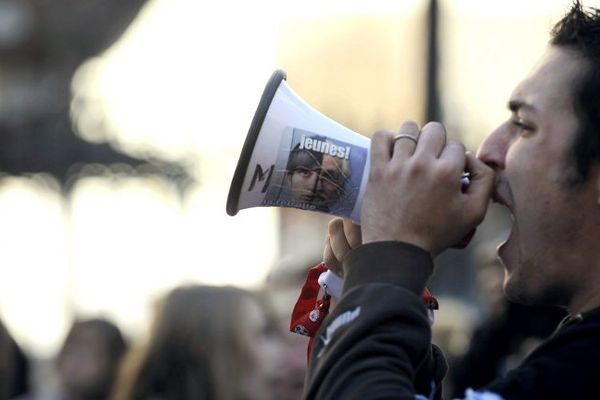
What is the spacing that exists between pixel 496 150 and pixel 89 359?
395 centimetres

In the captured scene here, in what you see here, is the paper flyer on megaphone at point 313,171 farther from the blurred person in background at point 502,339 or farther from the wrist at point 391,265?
the blurred person in background at point 502,339

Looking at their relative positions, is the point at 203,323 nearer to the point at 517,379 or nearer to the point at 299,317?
the point at 299,317

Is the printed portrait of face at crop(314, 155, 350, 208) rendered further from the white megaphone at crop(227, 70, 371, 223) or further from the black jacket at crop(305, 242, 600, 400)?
the black jacket at crop(305, 242, 600, 400)

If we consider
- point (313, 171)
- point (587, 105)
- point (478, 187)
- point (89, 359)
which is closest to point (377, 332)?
point (478, 187)

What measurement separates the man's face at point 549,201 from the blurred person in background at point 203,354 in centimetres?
227

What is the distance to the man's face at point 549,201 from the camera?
264 cm

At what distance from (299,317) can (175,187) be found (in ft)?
43.2

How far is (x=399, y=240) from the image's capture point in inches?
101

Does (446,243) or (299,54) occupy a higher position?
(446,243)

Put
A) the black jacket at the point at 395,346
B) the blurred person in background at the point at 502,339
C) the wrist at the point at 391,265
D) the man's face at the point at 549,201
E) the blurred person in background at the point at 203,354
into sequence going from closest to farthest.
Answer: the black jacket at the point at 395,346 → the wrist at the point at 391,265 → the man's face at the point at 549,201 → the blurred person in background at the point at 203,354 → the blurred person in background at the point at 502,339

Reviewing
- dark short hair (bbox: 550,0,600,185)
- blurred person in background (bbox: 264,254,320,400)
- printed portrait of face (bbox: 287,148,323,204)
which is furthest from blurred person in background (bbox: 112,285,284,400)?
dark short hair (bbox: 550,0,600,185)

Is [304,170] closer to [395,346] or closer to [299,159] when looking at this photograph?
[299,159]

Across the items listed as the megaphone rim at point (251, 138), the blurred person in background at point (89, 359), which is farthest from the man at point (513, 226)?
the blurred person in background at point (89, 359)

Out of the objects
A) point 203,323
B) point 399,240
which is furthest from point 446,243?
point 203,323
